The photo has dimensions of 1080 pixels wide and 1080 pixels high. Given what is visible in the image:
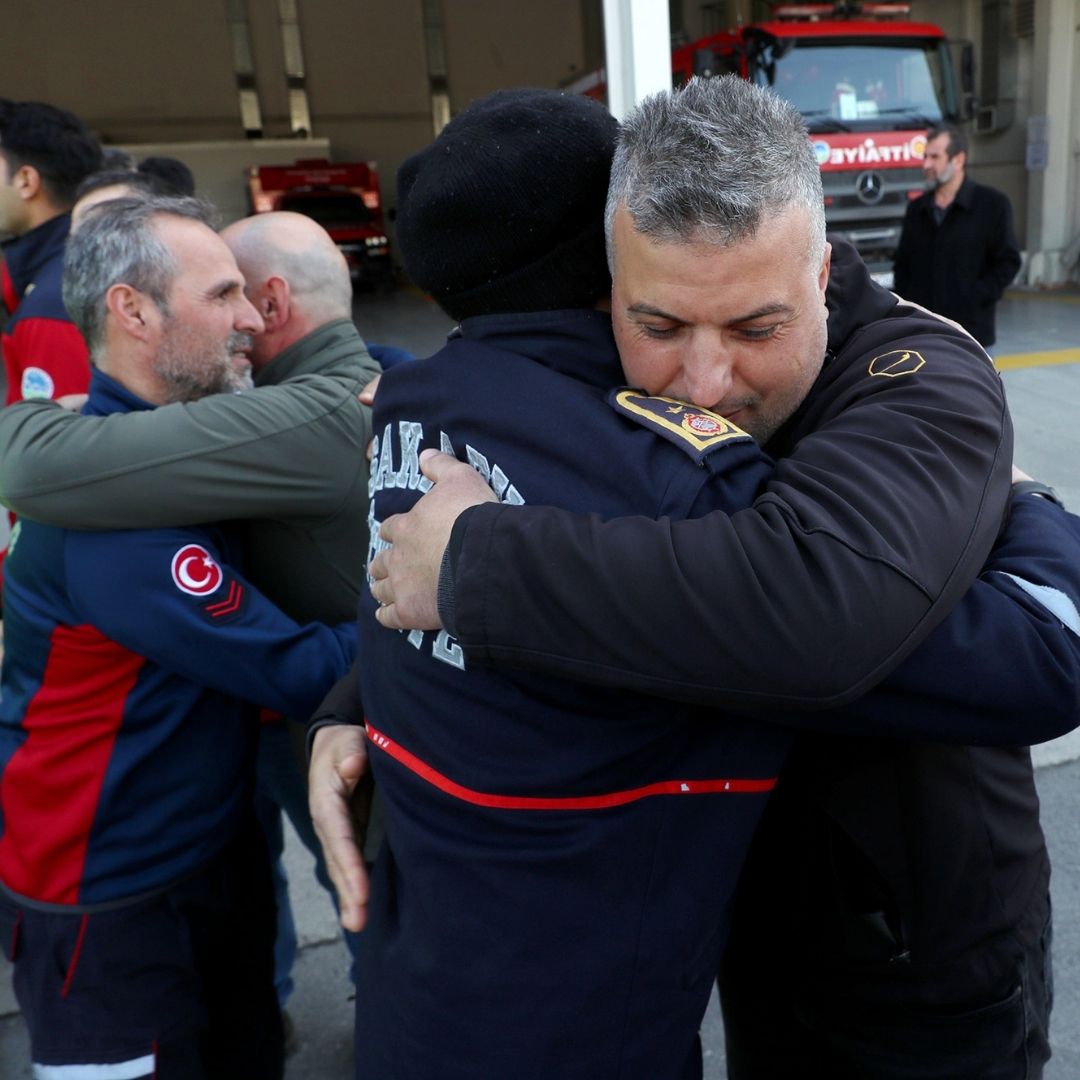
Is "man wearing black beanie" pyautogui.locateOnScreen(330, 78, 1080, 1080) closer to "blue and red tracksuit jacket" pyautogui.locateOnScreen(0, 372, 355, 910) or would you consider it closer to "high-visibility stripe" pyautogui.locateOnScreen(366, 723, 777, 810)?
"high-visibility stripe" pyautogui.locateOnScreen(366, 723, 777, 810)

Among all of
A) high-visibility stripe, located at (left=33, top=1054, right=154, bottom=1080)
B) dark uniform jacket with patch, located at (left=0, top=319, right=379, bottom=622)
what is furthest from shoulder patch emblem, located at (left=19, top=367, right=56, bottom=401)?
high-visibility stripe, located at (left=33, top=1054, right=154, bottom=1080)

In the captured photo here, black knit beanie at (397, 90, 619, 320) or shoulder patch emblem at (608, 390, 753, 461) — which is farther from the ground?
black knit beanie at (397, 90, 619, 320)

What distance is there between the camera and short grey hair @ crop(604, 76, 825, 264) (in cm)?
87

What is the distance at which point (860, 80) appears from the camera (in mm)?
9508

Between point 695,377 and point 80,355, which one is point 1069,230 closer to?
point 80,355

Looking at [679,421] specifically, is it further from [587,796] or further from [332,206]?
[332,206]

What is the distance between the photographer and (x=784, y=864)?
1170mm

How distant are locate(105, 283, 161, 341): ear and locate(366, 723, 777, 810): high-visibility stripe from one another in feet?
3.39

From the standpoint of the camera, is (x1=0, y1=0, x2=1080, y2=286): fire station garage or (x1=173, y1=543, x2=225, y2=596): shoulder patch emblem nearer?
(x1=173, y1=543, x2=225, y2=596): shoulder patch emblem

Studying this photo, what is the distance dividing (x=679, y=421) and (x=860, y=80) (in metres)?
10.0

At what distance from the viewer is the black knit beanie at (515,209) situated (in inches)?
38.0

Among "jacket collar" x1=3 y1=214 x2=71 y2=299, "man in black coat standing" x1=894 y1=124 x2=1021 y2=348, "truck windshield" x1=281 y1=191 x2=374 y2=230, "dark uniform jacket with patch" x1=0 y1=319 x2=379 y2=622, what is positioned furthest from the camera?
"truck windshield" x1=281 y1=191 x2=374 y2=230

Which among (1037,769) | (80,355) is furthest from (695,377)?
(1037,769)

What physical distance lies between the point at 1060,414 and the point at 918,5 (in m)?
11.7
